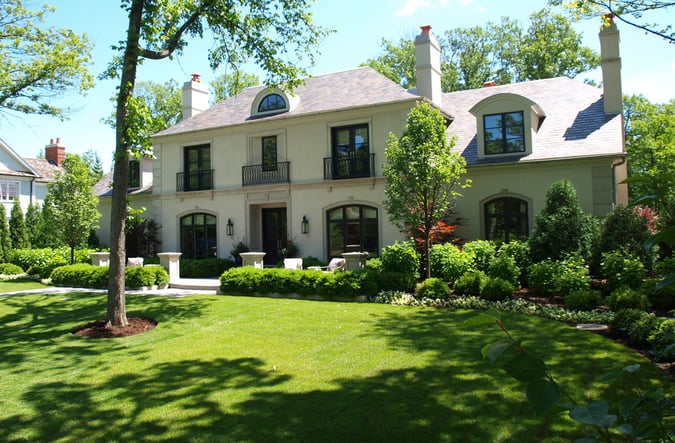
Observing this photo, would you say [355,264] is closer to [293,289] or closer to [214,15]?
[293,289]

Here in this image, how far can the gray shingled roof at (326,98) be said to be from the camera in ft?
60.1

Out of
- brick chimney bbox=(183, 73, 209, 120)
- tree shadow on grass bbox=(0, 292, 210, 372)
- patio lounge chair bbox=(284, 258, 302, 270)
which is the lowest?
tree shadow on grass bbox=(0, 292, 210, 372)

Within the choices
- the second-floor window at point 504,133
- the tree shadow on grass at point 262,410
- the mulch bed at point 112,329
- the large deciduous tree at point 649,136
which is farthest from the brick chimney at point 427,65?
the tree shadow on grass at point 262,410

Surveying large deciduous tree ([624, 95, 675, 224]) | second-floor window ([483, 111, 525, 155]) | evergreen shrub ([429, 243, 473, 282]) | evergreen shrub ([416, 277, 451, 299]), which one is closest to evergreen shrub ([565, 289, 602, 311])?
evergreen shrub ([416, 277, 451, 299])

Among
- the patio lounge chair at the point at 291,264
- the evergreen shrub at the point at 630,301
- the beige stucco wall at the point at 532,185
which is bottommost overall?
the evergreen shrub at the point at 630,301

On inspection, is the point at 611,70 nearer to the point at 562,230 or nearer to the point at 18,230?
the point at 562,230

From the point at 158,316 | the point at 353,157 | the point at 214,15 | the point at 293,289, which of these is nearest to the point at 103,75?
the point at 214,15

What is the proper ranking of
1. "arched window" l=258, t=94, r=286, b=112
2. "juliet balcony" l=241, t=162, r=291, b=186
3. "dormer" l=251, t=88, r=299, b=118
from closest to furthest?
"juliet balcony" l=241, t=162, r=291, b=186, "dormer" l=251, t=88, r=299, b=118, "arched window" l=258, t=94, r=286, b=112

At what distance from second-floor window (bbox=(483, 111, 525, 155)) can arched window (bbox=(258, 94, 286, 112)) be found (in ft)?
27.9

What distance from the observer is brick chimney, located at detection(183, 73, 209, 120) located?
24281mm

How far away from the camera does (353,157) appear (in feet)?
60.7

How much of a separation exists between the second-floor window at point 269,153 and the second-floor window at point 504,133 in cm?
879

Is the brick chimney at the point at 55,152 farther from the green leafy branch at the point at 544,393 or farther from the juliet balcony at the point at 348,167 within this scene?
the green leafy branch at the point at 544,393

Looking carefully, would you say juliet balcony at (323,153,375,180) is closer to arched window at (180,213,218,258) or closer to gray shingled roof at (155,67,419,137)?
gray shingled roof at (155,67,419,137)
